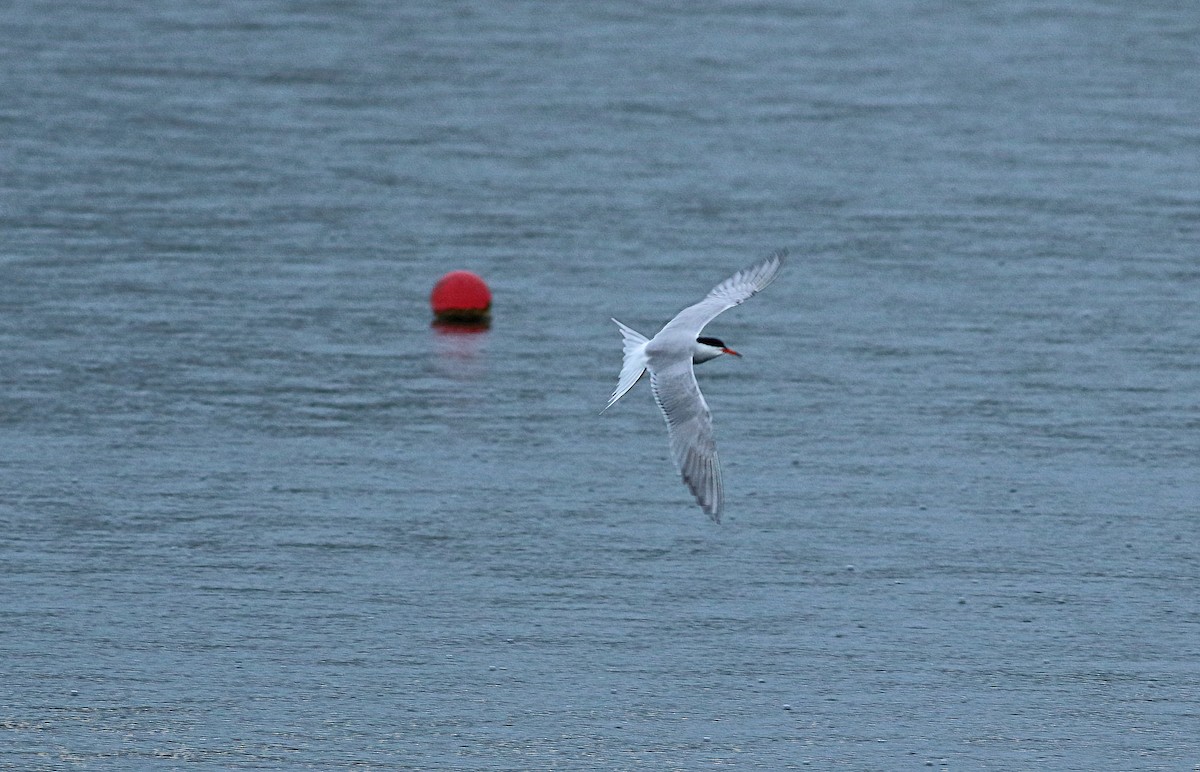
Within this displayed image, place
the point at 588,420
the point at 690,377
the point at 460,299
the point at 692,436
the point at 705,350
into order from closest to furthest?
the point at 692,436 → the point at 690,377 → the point at 705,350 → the point at 588,420 → the point at 460,299

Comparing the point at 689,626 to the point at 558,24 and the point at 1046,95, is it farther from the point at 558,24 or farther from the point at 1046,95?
the point at 558,24

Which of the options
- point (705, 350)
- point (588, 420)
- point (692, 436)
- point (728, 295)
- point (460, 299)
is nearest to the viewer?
point (692, 436)

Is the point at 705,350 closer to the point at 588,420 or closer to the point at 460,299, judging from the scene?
the point at 588,420

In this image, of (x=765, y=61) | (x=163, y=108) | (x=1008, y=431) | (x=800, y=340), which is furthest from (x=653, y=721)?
(x=765, y=61)

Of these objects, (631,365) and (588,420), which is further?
(588,420)

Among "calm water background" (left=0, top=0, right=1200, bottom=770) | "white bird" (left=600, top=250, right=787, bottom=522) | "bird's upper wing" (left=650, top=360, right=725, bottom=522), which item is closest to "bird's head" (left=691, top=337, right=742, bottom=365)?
"white bird" (left=600, top=250, right=787, bottom=522)

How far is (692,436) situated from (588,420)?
2.72 meters

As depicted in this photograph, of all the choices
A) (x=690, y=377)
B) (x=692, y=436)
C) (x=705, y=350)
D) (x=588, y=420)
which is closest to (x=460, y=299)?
(x=588, y=420)

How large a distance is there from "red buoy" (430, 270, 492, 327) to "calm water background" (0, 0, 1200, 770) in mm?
169

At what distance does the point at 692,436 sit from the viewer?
8516 mm

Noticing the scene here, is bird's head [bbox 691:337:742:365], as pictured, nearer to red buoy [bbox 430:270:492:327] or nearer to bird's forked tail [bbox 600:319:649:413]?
bird's forked tail [bbox 600:319:649:413]

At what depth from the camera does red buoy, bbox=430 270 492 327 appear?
13.1 metres

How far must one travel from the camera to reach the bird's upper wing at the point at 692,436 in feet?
27.2

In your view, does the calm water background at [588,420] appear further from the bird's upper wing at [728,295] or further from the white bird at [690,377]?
the bird's upper wing at [728,295]
